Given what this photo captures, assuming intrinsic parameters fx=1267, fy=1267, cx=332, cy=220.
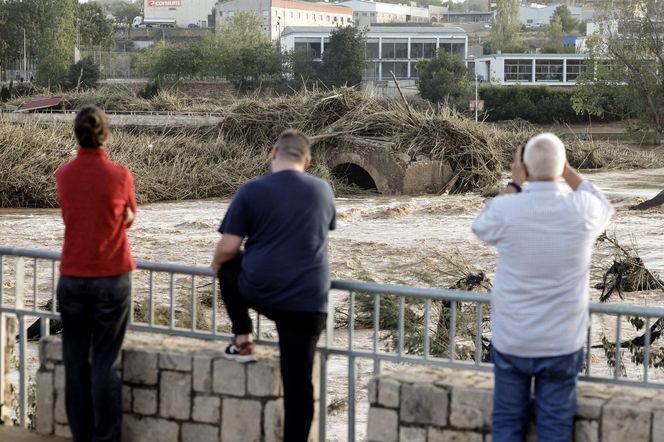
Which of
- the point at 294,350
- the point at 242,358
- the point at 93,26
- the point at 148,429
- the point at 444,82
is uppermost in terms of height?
the point at 93,26

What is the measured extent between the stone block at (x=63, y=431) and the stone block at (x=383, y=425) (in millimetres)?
1942

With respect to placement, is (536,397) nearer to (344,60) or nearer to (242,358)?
(242,358)

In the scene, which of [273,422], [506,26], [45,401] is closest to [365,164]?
[45,401]

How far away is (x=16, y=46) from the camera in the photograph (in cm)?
11575

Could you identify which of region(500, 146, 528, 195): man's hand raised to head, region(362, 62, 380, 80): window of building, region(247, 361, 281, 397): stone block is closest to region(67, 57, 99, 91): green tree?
region(362, 62, 380, 80): window of building

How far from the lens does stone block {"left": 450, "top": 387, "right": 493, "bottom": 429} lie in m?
6.03

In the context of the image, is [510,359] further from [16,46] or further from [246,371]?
[16,46]

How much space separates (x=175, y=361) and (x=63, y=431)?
3.13 ft

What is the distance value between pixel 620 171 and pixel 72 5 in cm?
7920

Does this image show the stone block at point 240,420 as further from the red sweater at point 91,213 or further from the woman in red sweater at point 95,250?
the red sweater at point 91,213

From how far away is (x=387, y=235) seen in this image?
31.5 m

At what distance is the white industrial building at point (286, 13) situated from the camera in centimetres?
16025

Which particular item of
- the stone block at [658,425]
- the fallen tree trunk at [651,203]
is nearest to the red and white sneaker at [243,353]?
the stone block at [658,425]

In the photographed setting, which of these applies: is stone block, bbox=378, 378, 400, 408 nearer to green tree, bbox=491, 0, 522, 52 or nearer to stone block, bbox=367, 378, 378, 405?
stone block, bbox=367, 378, 378, 405
